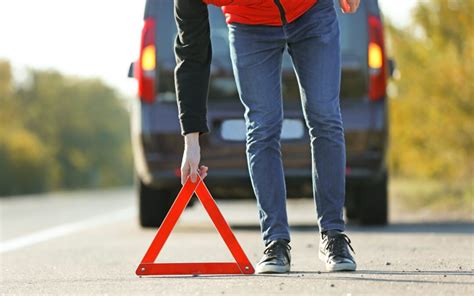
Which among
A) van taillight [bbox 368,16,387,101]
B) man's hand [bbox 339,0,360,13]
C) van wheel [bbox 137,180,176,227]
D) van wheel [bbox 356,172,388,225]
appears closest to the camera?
man's hand [bbox 339,0,360,13]

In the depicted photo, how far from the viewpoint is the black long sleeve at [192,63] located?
5.72 meters

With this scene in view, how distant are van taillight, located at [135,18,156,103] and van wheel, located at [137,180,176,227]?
1.07 meters

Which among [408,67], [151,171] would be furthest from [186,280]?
[408,67]

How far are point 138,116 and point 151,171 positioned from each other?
0.44 meters

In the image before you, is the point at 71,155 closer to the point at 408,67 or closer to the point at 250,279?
the point at 408,67

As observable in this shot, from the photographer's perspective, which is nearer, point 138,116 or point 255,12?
point 255,12

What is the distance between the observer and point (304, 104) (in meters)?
5.95

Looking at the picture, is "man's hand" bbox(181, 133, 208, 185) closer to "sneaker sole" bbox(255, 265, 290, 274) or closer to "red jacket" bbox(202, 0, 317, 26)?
"sneaker sole" bbox(255, 265, 290, 274)

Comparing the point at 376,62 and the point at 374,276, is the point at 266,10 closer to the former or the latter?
the point at 374,276

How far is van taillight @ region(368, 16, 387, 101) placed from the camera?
971 cm

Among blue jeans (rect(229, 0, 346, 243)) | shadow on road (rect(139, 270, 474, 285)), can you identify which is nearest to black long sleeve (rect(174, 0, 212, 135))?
blue jeans (rect(229, 0, 346, 243))

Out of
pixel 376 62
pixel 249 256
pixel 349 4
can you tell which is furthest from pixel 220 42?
pixel 349 4

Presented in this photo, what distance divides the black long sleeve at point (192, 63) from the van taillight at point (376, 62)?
13.3 feet

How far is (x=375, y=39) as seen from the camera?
9.77 meters
